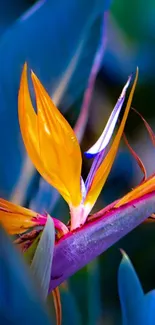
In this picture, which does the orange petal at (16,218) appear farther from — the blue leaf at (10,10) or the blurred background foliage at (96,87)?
the blue leaf at (10,10)

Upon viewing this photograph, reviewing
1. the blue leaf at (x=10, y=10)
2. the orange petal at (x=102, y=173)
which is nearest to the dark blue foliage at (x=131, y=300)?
the orange petal at (x=102, y=173)

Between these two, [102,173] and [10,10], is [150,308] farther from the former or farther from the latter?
[10,10]

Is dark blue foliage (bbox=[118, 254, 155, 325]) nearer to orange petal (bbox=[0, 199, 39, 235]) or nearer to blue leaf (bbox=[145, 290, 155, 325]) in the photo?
blue leaf (bbox=[145, 290, 155, 325])

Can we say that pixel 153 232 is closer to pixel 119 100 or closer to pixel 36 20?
pixel 119 100

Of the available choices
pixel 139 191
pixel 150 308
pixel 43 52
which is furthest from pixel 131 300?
pixel 43 52

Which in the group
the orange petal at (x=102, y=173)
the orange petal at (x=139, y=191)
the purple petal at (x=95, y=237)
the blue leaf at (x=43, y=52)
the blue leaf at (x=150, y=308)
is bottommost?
the blue leaf at (x=150, y=308)
